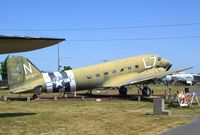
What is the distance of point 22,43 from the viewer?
55.4ft

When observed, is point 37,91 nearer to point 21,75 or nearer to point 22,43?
point 21,75

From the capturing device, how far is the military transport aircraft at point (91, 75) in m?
39.9

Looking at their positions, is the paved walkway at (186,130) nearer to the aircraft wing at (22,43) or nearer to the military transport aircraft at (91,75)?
the aircraft wing at (22,43)

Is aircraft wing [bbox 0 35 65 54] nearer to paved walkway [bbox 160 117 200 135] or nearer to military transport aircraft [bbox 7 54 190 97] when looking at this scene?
paved walkway [bbox 160 117 200 135]

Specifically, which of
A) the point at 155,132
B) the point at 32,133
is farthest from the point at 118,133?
the point at 32,133

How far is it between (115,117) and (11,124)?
18.8 feet

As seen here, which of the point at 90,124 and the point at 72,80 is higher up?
the point at 72,80

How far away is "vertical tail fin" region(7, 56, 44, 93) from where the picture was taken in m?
39.7

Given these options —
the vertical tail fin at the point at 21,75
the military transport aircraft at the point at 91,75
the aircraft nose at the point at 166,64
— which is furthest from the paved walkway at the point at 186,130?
the aircraft nose at the point at 166,64

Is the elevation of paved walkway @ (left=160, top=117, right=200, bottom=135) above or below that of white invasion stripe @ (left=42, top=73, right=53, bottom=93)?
below

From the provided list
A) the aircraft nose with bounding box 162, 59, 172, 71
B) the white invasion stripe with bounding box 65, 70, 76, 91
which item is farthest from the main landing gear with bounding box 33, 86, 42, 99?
the aircraft nose with bounding box 162, 59, 172, 71

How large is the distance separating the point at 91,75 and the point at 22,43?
25.7m

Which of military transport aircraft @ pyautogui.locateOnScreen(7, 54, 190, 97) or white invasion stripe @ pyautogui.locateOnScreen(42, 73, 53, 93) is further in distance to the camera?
white invasion stripe @ pyautogui.locateOnScreen(42, 73, 53, 93)

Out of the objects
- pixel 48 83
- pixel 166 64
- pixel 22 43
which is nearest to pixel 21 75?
pixel 48 83
